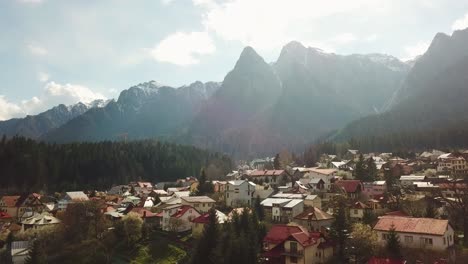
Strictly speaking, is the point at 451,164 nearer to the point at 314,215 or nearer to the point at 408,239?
the point at 314,215

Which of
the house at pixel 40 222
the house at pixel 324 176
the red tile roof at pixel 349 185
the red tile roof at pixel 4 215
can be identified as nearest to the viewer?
the house at pixel 40 222

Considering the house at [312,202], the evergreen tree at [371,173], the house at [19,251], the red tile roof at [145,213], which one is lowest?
the house at [19,251]

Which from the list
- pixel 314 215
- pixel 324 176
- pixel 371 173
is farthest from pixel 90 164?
pixel 314 215

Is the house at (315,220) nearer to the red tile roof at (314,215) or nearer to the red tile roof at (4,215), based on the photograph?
the red tile roof at (314,215)

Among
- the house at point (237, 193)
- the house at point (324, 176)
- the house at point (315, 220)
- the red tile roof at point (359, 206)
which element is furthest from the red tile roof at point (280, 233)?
the house at point (324, 176)

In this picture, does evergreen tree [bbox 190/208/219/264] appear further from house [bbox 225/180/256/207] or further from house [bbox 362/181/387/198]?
house [bbox 362/181/387/198]

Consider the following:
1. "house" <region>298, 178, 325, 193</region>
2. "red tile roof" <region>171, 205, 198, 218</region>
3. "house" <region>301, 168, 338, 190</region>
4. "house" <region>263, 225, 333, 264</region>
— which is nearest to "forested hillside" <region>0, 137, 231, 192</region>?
"house" <region>301, 168, 338, 190</region>
